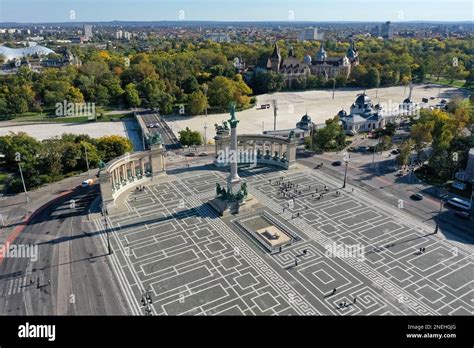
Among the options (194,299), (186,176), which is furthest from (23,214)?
(194,299)

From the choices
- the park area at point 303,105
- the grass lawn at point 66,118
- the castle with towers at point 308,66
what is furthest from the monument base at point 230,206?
the castle with towers at point 308,66

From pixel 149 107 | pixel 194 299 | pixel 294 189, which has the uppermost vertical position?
pixel 149 107

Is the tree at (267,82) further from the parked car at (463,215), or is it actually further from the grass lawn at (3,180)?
the parked car at (463,215)

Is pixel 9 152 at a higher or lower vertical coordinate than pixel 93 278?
higher

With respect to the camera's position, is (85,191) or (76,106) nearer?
(85,191)

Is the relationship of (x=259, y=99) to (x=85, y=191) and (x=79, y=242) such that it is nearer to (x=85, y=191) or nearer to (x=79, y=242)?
(x=85, y=191)

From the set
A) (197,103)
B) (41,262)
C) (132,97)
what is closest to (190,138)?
(197,103)
